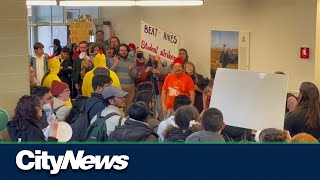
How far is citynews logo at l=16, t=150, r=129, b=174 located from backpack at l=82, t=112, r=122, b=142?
2864mm

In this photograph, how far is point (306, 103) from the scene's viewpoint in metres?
7.13

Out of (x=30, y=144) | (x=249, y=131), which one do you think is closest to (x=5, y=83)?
(x=249, y=131)

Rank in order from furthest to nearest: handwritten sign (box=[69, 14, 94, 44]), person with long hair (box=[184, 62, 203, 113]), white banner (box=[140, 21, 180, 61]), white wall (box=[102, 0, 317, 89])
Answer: handwritten sign (box=[69, 14, 94, 44]), white banner (box=[140, 21, 180, 61]), person with long hair (box=[184, 62, 203, 113]), white wall (box=[102, 0, 317, 89])

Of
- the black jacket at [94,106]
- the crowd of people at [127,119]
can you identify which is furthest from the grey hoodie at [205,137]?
the black jacket at [94,106]

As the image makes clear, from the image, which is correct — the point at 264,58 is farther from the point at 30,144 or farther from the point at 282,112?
the point at 30,144

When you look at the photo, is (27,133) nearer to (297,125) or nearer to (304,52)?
(297,125)

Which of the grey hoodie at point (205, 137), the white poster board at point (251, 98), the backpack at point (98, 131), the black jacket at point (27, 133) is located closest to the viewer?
the grey hoodie at point (205, 137)

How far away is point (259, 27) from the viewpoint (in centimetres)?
1223

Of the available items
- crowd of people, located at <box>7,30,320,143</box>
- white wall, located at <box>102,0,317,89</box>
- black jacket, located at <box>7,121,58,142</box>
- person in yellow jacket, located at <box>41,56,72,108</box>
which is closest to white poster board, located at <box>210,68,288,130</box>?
crowd of people, located at <box>7,30,320,143</box>

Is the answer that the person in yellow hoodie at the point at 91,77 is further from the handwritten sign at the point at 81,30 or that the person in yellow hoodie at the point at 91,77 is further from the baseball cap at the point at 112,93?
the handwritten sign at the point at 81,30

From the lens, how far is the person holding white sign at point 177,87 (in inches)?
418

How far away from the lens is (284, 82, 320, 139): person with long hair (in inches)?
272

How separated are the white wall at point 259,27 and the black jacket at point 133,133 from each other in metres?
5.04

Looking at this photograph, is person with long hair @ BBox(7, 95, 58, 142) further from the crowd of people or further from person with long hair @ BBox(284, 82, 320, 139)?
person with long hair @ BBox(284, 82, 320, 139)
